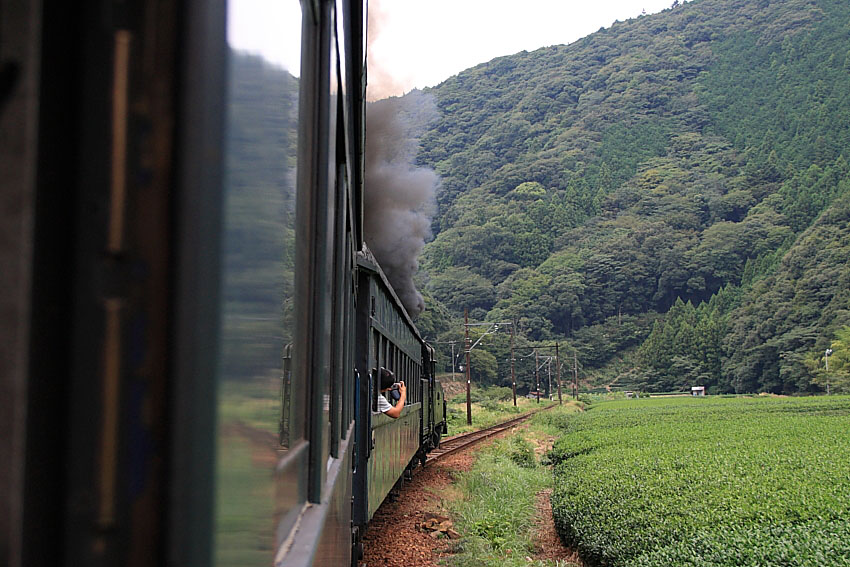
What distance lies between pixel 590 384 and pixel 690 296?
20.4m

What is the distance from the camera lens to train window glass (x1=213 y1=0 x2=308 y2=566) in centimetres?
50

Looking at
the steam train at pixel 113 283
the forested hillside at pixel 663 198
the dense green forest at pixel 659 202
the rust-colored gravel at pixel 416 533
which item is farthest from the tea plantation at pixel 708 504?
the forested hillside at pixel 663 198

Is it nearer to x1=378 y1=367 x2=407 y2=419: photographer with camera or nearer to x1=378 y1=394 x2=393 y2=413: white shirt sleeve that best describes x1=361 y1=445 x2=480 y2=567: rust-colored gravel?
x1=378 y1=367 x2=407 y2=419: photographer with camera

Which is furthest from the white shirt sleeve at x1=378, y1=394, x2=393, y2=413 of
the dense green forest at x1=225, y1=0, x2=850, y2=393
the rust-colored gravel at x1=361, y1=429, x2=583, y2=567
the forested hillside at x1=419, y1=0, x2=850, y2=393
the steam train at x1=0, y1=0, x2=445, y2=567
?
the forested hillside at x1=419, y1=0, x2=850, y2=393

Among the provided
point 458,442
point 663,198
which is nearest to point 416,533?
point 458,442

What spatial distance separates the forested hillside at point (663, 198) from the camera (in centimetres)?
7456

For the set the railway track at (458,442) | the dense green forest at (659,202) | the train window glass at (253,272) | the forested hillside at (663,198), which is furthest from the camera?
the forested hillside at (663,198)

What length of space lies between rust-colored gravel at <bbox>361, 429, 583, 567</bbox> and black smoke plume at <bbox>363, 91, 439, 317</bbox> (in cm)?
406

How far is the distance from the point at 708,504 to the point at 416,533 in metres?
3.38

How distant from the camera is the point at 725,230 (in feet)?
311

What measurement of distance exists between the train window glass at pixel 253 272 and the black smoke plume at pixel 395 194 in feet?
43.3

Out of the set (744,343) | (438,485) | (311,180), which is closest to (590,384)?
(744,343)

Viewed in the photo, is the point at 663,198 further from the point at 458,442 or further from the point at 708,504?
the point at 708,504

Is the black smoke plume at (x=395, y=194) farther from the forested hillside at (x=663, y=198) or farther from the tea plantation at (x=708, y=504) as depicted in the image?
the forested hillside at (x=663, y=198)
